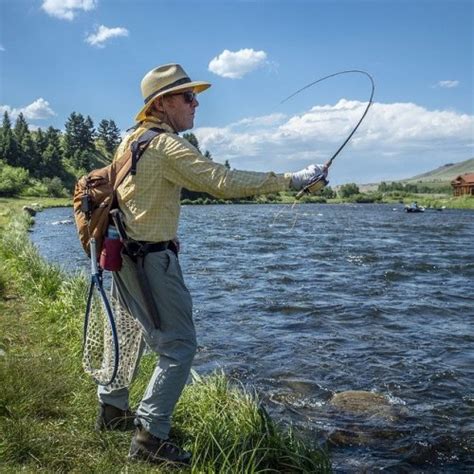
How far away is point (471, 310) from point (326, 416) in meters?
7.99

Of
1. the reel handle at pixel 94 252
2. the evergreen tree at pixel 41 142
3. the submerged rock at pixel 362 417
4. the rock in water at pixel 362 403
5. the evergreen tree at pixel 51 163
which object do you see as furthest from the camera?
the evergreen tree at pixel 41 142

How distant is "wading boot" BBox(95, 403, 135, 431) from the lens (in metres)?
4.93

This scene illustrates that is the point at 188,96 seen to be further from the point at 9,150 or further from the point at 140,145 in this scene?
the point at 9,150

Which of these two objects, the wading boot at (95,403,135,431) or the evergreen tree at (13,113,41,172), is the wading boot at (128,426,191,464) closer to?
the wading boot at (95,403,135,431)

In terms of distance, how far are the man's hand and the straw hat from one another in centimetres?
113

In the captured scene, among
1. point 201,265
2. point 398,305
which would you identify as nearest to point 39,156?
point 201,265

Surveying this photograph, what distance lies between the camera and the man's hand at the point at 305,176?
3.93m

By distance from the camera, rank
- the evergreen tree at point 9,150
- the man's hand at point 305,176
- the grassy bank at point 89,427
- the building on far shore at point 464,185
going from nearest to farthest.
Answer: the man's hand at point 305,176 < the grassy bank at point 89,427 < the evergreen tree at point 9,150 < the building on far shore at point 464,185

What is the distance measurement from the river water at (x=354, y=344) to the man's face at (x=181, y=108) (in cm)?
120

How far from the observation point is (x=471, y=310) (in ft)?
45.0

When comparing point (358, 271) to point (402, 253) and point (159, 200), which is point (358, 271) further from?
point (159, 200)

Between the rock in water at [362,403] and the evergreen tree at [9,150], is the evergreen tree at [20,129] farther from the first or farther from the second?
the rock in water at [362,403]

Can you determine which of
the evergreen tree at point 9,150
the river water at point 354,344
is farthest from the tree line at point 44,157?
the river water at point 354,344

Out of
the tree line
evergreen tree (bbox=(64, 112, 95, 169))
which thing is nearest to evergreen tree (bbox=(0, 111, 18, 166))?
the tree line
